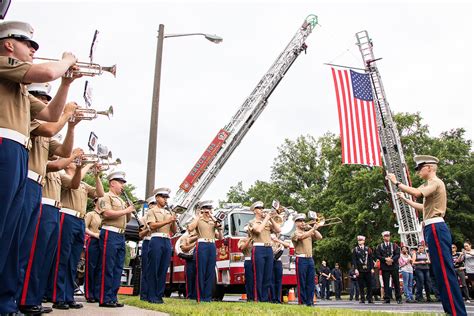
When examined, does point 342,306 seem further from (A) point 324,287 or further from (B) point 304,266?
(A) point 324,287

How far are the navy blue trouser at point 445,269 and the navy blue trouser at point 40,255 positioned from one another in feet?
13.9

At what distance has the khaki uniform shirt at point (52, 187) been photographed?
A: 536 cm

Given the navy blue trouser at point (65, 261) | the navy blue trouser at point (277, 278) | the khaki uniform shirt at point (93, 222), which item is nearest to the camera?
the navy blue trouser at point (65, 261)

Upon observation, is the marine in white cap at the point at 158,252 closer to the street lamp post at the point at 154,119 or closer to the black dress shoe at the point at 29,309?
the street lamp post at the point at 154,119

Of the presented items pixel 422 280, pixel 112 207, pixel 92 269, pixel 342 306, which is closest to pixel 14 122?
pixel 112 207

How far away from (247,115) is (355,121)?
3816 millimetres

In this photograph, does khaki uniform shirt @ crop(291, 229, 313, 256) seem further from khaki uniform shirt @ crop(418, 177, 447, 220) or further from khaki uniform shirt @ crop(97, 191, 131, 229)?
khaki uniform shirt @ crop(418, 177, 447, 220)

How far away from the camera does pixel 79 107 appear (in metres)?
4.56

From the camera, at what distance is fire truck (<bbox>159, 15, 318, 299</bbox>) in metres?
11.7

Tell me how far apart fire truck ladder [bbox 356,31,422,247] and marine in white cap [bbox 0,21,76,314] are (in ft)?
60.9

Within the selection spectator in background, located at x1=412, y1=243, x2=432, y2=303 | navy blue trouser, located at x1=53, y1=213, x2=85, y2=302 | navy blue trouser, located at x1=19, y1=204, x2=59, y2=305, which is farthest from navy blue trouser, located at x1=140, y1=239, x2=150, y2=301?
spectator in background, located at x1=412, y1=243, x2=432, y2=303

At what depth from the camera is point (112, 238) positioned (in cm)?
703

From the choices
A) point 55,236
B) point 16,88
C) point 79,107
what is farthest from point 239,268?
point 16,88

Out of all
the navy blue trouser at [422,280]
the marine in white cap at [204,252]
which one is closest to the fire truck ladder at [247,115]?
the marine in white cap at [204,252]
